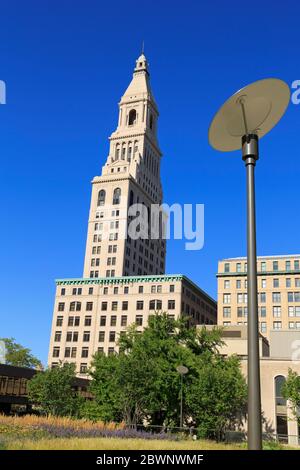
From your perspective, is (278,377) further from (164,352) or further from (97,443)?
(97,443)

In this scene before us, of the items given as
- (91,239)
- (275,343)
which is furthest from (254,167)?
(91,239)

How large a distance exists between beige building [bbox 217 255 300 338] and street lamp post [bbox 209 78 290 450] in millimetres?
90710

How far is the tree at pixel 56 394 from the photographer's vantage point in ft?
143

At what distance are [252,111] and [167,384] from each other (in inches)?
1324

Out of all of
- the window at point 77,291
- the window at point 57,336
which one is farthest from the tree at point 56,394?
the window at point 77,291

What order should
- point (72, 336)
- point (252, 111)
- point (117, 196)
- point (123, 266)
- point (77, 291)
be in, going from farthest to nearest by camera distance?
point (117, 196)
point (123, 266)
point (77, 291)
point (72, 336)
point (252, 111)

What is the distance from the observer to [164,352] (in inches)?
1762

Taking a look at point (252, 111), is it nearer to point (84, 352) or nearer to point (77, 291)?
point (84, 352)

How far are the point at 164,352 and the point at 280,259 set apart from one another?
64.0 metres

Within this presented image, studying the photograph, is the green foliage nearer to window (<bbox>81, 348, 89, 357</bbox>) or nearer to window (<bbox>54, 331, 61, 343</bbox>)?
window (<bbox>81, 348, 89, 357</bbox>)

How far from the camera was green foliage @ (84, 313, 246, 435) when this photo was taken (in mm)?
37875

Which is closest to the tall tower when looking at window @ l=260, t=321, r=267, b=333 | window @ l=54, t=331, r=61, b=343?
window @ l=54, t=331, r=61, b=343

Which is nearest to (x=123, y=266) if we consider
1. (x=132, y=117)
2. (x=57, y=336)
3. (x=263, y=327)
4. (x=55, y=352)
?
(x=57, y=336)

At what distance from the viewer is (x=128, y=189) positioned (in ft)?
419
